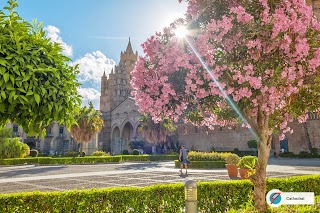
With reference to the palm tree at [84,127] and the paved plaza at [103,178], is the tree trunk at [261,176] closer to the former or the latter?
the paved plaza at [103,178]

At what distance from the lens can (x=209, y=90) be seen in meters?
4.86

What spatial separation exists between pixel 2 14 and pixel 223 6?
12.1 ft

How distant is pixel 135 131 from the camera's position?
63.4 metres

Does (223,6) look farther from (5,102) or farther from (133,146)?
(133,146)

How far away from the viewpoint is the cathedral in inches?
1474

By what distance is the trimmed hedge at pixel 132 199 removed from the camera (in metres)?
6.46

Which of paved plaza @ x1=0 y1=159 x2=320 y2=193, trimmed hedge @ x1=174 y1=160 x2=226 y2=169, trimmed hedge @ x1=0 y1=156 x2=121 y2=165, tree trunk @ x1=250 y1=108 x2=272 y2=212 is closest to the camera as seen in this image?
tree trunk @ x1=250 y1=108 x2=272 y2=212

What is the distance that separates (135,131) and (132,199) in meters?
56.7

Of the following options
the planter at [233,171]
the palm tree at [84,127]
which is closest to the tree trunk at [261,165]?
the planter at [233,171]

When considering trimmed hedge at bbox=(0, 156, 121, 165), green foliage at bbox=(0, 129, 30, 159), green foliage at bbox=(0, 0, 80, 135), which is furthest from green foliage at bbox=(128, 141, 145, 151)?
green foliage at bbox=(0, 0, 80, 135)

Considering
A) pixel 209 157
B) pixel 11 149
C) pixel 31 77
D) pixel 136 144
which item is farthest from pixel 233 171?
pixel 136 144

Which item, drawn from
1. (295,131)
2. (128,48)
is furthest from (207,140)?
(128,48)

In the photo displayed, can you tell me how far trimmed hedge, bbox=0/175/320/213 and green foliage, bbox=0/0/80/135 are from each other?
2791 millimetres

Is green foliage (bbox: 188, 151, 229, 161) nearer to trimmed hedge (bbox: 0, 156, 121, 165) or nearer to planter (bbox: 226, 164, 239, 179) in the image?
planter (bbox: 226, 164, 239, 179)
